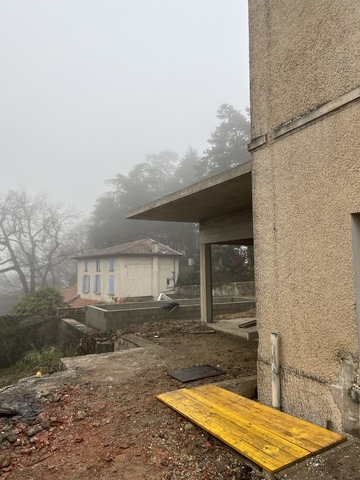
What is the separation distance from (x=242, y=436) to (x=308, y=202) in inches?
84.6

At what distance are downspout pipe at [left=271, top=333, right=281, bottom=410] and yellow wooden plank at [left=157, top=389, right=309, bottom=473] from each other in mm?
564

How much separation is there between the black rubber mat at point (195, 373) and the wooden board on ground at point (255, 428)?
0.75 meters

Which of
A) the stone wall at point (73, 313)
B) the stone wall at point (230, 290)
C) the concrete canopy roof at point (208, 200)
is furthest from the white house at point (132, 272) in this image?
the concrete canopy roof at point (208, 200)

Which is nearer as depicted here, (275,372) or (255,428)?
(255,428)

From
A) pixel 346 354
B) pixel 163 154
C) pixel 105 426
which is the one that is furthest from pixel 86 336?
pixel 163 154

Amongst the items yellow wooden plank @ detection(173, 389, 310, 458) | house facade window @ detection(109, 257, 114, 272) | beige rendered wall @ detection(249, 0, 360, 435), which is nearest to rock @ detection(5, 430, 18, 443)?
yellow wooden plank @ detection(173, 389, 310, 458)

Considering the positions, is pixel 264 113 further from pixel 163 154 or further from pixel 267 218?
pixel 163 154

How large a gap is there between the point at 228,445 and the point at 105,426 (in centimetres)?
133

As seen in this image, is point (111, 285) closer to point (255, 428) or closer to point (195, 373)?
point (195, 373)

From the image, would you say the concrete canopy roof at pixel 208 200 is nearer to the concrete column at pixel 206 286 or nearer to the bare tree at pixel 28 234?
the concrete column at pixel 206 286

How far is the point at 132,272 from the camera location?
2444cm

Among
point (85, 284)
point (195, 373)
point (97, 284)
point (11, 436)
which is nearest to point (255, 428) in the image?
point (195, 373)

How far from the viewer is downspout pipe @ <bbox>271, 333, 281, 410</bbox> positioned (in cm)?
337

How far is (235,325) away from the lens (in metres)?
9.30
